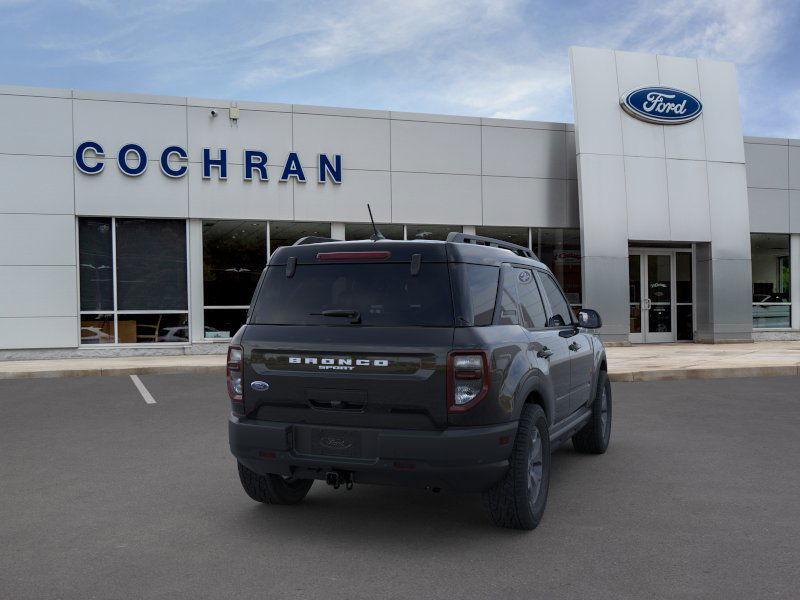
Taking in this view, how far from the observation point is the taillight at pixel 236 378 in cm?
496

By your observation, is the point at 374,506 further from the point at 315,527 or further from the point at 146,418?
the point at 146,418

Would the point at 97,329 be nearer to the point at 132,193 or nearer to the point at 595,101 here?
the point at 132,193

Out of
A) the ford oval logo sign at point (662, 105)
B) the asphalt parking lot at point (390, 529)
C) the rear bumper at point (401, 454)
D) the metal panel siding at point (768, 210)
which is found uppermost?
the ford oval logo sign at point (662, 105)

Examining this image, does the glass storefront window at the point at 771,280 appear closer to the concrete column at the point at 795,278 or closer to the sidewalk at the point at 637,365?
the concrete column at the point at 795,278

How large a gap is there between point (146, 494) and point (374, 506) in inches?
70.9

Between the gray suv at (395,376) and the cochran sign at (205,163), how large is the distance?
13.8 meters

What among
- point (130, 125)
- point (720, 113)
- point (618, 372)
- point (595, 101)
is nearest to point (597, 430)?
point (618, 372)

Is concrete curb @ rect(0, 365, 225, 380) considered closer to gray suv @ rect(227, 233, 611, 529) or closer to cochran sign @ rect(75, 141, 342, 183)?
cochran sign @ rect(75, 141, 342, 183)

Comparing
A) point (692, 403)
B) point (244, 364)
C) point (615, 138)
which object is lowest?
point (692, 403)

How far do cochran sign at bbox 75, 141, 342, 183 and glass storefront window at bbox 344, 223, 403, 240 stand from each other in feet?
4.25

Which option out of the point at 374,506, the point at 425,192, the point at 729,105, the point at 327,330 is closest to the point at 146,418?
the point at 374,506

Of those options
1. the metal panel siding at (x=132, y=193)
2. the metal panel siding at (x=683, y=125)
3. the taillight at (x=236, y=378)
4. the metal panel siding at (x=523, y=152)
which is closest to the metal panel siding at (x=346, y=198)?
the metal panel siding at (x=132, y=193)

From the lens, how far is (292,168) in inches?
742

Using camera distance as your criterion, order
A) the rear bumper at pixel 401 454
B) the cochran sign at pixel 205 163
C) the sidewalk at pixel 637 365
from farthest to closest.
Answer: the cochran sign at pixel 205 163 < the sidewalk at pixel 637 365 < the rear bumper at pixel 401 454
